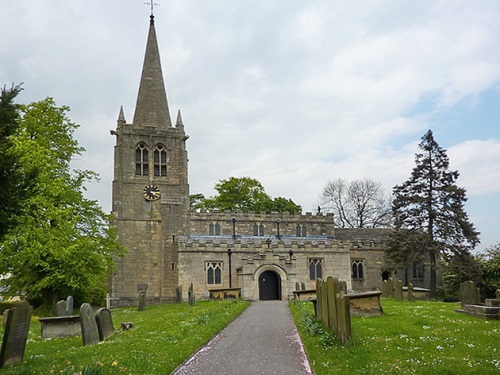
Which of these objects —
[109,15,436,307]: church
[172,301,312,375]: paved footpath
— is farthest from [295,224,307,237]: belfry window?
[172,301,312,375]: paved footpath

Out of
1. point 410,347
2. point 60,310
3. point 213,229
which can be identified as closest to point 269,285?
point 213,229

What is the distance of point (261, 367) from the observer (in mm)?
8797

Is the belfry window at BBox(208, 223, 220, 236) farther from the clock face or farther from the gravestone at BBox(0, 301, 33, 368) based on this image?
the gravestone at BBox(0, 301, 33, 368)

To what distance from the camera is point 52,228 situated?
72.4 feet

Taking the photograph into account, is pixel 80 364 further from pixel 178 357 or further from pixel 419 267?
pixel 419 267

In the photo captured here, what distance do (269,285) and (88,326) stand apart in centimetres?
2101

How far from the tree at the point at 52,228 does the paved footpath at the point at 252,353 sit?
1072cm

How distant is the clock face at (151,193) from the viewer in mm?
39375

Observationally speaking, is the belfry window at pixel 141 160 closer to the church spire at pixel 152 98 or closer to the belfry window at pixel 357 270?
the church spire at pixel 152 98

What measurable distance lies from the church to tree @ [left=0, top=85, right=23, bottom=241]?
72.9 feet

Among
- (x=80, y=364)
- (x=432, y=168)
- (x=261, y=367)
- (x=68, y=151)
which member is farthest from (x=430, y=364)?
(x=432, y=168)

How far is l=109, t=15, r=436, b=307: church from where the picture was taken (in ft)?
109

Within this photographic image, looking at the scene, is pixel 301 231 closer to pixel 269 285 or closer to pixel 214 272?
pixel 269 285

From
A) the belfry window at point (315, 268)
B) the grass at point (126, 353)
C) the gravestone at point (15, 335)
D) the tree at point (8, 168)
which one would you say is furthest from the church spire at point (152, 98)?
the tree at point (8, 168)
